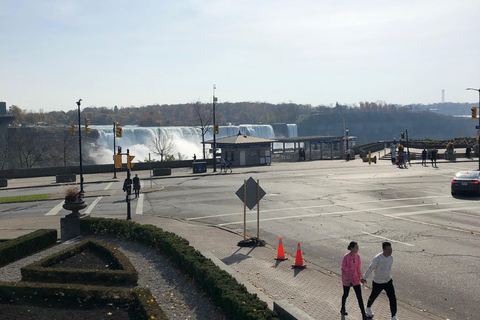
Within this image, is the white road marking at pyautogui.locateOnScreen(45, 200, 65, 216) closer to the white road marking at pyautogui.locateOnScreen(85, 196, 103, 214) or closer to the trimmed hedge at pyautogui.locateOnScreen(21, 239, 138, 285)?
the white road marking at pyautogui.locateOnScreen(85, 196, 103, 214)

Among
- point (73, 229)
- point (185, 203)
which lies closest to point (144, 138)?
point (185, 203)

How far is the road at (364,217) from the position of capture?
37.1 feet

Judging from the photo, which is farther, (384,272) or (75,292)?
(75,292)

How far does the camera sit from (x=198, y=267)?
421 inches

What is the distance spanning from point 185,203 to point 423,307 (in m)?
17.6

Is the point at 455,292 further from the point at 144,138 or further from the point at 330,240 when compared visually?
the point at 144,138

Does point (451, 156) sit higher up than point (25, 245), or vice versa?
point (451, 156)

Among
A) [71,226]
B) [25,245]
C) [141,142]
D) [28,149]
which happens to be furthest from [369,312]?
[141,142]

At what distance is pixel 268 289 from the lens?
1061 cm

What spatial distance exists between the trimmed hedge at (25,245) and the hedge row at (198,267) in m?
1.79

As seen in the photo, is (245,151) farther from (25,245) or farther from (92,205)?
(25,245)

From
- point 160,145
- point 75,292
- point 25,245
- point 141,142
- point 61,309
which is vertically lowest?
point 61,309

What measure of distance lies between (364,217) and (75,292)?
13.5 meters

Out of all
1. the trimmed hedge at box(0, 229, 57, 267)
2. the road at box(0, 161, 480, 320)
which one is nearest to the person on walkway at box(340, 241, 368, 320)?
the road at box(0, 161, 480, 320)
